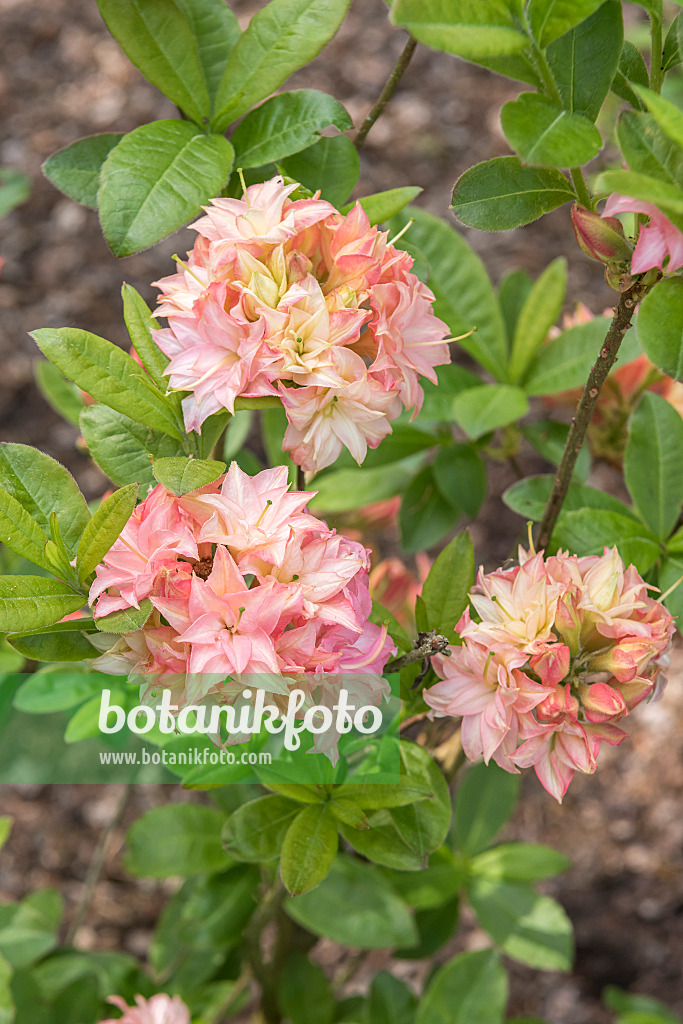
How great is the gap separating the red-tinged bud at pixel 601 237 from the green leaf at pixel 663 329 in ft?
0.14

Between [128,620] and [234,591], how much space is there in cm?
8

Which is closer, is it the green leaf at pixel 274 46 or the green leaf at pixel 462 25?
the green leaf at pixel 462 25

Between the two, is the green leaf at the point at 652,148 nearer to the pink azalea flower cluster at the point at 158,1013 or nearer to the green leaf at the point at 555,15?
the green leaf at the point at 555,15

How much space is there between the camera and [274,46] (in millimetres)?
771

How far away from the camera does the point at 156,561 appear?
60cm

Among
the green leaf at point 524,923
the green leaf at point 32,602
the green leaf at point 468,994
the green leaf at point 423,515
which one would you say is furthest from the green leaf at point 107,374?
the green leaf at point 524,923

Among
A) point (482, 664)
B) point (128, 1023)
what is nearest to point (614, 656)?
point (482, 664)

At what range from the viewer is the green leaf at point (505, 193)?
67 cm

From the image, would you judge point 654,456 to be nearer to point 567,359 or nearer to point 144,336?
point 567,359

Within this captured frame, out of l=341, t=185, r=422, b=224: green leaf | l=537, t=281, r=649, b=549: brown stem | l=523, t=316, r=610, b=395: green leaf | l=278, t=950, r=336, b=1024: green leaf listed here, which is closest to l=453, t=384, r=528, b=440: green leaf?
l=523, t=316, r=610, b=395: green leaf

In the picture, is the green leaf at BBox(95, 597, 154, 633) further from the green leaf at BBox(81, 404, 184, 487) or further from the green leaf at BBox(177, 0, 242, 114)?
the green leaf at BBox(177, 0, 242, 114)

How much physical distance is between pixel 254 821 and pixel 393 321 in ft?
1.54

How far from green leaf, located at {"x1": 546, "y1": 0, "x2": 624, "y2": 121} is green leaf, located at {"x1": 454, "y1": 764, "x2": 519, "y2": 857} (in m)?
1.05

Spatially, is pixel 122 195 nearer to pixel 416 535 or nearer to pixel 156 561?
pixel 156 561
